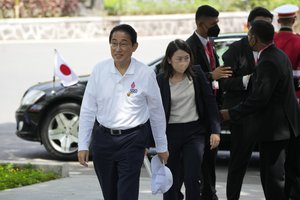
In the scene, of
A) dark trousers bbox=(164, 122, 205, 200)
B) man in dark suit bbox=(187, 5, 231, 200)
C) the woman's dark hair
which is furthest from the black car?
dark trousers bbox=(164, 122, 205, 200)

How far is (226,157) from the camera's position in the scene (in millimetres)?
13273

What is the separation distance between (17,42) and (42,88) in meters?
10.4

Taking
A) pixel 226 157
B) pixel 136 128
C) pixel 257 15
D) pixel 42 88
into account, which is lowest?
pixel 226 157

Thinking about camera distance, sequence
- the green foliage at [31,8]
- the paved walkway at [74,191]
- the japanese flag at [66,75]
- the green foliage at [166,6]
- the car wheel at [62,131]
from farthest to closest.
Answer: the green foliage at [166,6]
the green foliage at [31,8]
the japanese flag at [66,75]
the car wheel at [62,131]
the paved walkway at [74,191]

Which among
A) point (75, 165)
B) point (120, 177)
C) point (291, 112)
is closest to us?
point (120, 177)

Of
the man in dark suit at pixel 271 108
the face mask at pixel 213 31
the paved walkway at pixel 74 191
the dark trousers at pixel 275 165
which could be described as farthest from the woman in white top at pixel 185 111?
the paved walkway at pixel 74 191

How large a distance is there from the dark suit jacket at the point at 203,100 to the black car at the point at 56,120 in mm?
4535

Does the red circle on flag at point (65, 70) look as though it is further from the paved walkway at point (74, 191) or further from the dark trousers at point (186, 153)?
the dark trousers at point (186, 153)

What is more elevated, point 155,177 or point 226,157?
point 155,177

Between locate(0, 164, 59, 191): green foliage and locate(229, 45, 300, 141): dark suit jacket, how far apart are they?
3208 millimetres

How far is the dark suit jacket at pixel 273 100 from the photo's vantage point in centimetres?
810

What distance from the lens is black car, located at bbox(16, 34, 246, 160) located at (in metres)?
12.9

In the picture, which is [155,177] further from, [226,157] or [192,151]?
[226,157]

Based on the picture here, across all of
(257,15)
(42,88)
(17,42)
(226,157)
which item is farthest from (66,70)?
(17,42)
